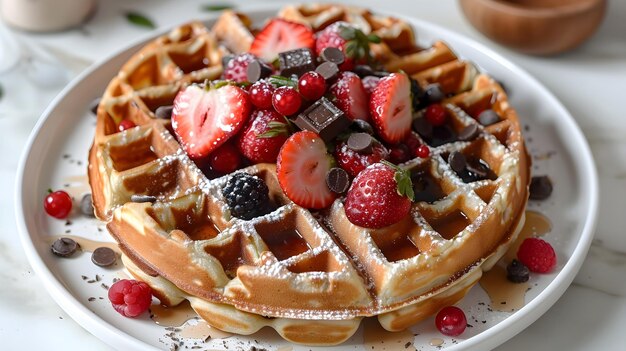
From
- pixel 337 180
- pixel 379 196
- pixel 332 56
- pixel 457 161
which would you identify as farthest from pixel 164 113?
pixel 457 161

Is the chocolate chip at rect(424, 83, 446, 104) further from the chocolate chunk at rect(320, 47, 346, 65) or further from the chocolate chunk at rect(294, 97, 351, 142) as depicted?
the chocolate chunk at rect(294, 97, 351, 142)

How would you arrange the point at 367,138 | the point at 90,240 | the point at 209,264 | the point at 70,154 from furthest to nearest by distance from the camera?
the point at 70,154, the point at 90,240, the point at 367,138, the point at 209,264

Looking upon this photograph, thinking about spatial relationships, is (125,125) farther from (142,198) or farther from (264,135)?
(264,135)

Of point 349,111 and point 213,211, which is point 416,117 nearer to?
point 349,111

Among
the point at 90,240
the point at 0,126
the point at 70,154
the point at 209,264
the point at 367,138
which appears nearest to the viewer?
the point at 209,264

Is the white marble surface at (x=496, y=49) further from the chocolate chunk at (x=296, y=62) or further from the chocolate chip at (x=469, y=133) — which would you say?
the chocolate chunk at (x=296, y=62)

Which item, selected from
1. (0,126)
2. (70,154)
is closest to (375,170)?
(70,154)

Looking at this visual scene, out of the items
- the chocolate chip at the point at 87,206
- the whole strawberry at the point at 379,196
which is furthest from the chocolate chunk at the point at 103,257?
the whole strawberry at the point at 379,196
